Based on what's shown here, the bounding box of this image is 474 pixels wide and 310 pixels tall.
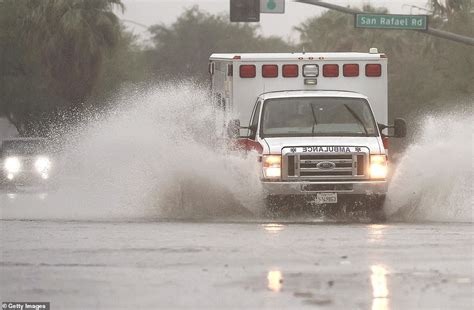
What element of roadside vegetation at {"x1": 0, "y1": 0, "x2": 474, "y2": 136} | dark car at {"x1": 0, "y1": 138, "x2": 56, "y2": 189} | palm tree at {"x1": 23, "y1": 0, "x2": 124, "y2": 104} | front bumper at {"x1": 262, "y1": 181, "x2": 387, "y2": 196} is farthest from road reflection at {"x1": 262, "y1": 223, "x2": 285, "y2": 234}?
palm tree at {"x1": 23, "y1": 0, "x2": 124, "y2": 104}

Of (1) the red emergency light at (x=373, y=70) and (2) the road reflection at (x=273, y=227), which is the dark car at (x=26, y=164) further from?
(2) the road reflection at (x=273, y=227)

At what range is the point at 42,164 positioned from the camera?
32594 mm

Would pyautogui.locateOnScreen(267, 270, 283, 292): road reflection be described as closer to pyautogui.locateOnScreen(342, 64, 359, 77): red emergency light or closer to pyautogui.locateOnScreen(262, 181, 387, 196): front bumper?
pyautogui.locateOnScreen(262, 181, 387, 196): front bumper

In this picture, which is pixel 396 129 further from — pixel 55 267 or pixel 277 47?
pixel 277 47

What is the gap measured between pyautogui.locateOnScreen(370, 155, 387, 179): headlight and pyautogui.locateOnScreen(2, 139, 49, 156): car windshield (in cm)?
1522

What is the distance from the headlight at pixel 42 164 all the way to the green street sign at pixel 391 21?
8.43 metres

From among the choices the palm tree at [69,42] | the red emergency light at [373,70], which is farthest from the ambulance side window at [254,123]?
the palm tree at [69,42]

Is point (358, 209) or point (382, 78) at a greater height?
point (382, 78)

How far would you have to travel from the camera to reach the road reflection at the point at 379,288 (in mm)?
10195

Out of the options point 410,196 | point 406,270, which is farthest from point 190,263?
point 410,196

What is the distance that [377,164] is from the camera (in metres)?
19.5

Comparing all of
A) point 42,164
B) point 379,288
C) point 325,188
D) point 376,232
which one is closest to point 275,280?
point 379,288

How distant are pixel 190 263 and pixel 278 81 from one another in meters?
8.81

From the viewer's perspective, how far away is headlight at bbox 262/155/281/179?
19.3m
